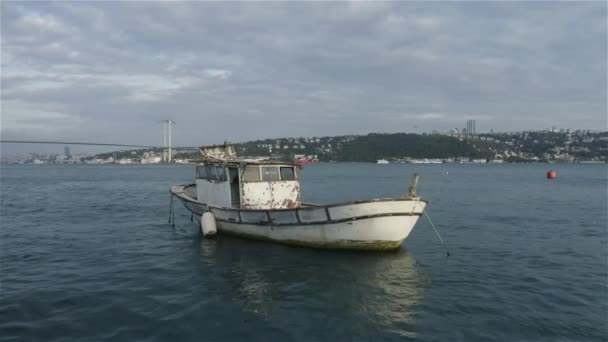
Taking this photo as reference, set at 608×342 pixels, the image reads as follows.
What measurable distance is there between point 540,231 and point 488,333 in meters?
15.5

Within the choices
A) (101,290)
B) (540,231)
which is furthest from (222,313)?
(540,231)

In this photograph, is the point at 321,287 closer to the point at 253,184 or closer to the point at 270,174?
the point at 253,184

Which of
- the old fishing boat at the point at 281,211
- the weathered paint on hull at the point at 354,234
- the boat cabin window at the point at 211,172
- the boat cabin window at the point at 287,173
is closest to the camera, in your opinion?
the old fishing boat at the point at 281,211

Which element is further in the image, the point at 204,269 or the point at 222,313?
the point at 204,269

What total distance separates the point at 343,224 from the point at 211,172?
8353 millimetres

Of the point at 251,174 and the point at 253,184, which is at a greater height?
the point at 251,174

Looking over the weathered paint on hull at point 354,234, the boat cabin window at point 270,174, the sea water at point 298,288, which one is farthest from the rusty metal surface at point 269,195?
the weathered paint on hull at point 354,234

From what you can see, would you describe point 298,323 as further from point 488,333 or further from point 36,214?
point 36,214

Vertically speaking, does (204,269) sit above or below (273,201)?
below

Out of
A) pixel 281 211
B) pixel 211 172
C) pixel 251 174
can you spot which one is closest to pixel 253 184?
pixel 251 174

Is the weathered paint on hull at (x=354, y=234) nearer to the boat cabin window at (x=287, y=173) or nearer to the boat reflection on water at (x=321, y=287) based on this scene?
the boat reflection on water at (x=321, y=287)

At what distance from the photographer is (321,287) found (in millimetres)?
12703

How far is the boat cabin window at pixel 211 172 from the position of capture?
20.1m

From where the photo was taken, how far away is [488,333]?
9.49 meters
